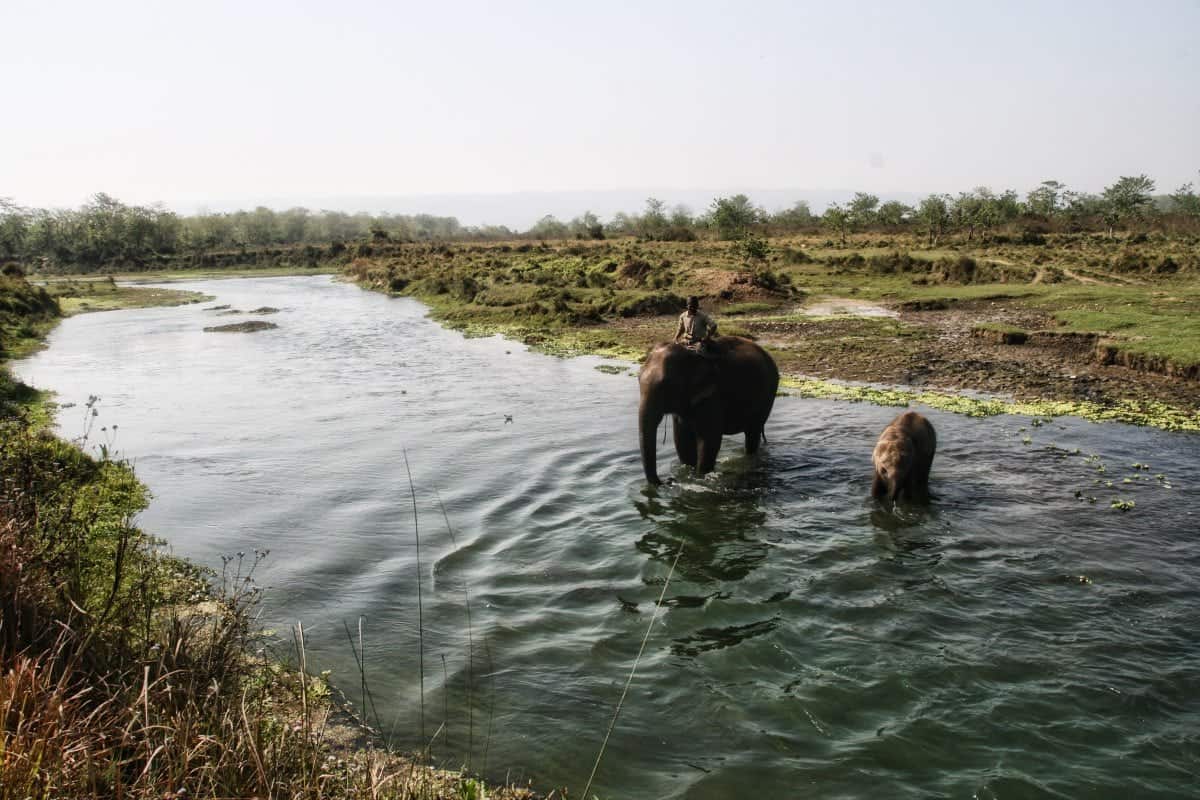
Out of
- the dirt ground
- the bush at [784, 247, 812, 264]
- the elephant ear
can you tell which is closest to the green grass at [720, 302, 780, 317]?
the dirt ground

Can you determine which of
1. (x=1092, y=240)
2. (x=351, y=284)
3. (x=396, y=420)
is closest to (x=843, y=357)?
(x=396, y=420)

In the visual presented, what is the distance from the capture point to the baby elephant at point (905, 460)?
10.7m

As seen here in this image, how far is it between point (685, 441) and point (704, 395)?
132 cm

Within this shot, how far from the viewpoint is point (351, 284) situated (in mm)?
65125

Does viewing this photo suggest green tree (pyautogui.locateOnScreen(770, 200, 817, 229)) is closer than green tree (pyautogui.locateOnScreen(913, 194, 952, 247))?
No

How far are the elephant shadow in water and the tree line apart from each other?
46134mm

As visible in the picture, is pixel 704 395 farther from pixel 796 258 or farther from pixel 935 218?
pixel 935 218

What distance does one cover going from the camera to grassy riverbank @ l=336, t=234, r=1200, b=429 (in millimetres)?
17828

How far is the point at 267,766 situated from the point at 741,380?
9.68m

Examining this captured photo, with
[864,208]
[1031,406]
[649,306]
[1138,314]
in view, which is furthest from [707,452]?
[864,208]

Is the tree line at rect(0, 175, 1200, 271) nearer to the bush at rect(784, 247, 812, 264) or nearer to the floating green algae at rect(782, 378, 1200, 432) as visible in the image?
the bush at rect(784, 247, 812, 264)

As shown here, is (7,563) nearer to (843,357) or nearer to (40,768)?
(40,768)

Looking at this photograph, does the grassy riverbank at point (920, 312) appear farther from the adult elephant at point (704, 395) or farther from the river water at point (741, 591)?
the adult elephant at point (704, 395)

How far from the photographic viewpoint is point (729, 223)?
74938mm
